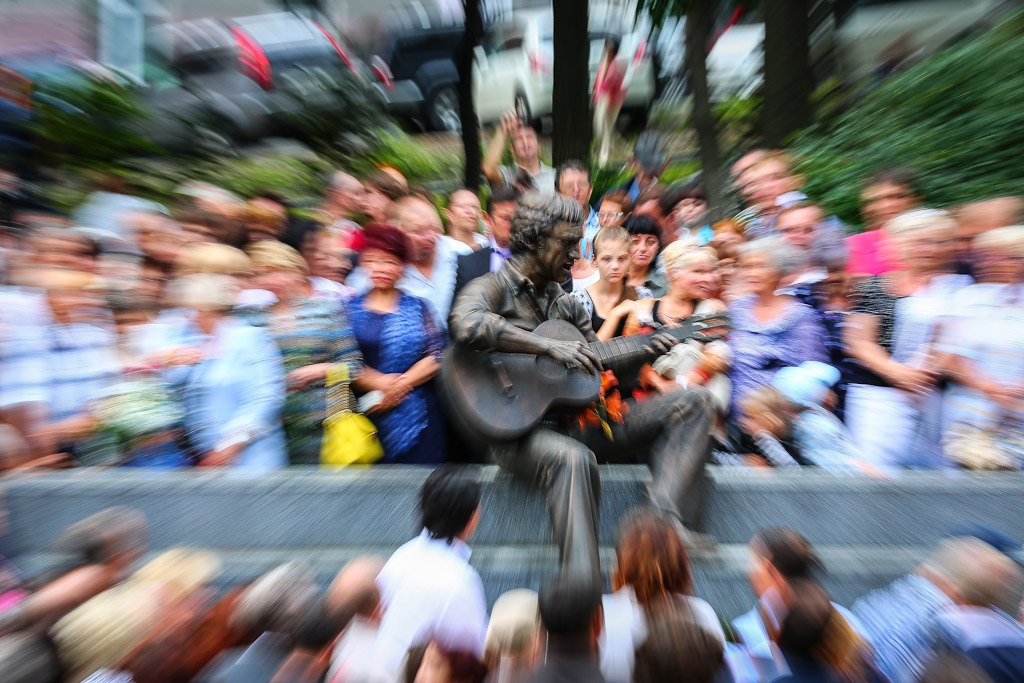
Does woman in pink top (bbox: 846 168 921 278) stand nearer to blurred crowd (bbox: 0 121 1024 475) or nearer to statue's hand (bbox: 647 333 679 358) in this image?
blurred crowd (bbox: 0 121 1024 475)

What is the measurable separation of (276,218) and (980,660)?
4.61m

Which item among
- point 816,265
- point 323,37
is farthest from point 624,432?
point 323,37

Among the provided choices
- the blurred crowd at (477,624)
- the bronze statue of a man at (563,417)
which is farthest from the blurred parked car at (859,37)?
the blurred crowd at (477,624)

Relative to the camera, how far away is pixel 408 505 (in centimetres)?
302

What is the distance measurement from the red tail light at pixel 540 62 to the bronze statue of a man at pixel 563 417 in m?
8.41

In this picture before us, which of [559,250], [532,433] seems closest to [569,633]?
[532,433]

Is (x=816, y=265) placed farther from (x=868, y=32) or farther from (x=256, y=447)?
(x=868, y=32)

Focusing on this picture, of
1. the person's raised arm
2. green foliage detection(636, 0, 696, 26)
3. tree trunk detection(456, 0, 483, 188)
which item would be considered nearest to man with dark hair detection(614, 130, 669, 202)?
the person's raised arm

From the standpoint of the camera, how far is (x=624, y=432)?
2.86 metres

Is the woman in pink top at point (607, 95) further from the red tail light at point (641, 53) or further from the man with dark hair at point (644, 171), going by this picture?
the man with dark hair at point (644, 171)

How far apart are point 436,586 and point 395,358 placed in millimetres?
1482

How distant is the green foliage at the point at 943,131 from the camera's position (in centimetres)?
486

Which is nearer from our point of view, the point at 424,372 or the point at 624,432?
the point at 624,432

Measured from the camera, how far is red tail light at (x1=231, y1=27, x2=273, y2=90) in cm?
871
